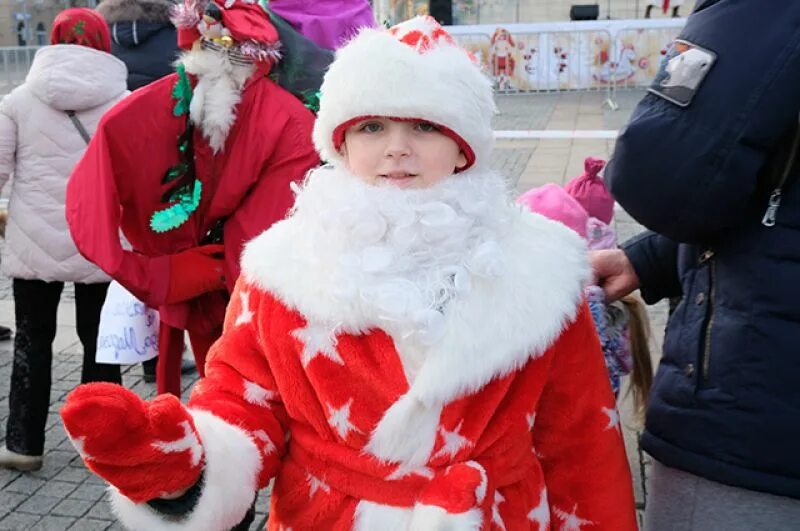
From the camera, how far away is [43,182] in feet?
13.9

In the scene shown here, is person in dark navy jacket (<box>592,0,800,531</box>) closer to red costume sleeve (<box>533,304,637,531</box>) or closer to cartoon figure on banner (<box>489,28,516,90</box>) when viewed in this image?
red costume sleeve (<box>533,304,637,531</box>)

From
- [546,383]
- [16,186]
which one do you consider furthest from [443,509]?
[16,186]

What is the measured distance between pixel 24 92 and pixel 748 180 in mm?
3407

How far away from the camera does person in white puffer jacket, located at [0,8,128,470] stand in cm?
418

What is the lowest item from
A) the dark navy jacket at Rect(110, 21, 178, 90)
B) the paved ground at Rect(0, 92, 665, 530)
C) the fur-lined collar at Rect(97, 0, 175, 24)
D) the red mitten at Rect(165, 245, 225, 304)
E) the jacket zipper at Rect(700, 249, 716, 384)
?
the paved ground at Rect(0, 92, 665, 530)

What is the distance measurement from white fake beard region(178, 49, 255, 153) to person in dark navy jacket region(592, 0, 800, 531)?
1.57 meters

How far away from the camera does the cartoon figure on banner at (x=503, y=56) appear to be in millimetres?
18891

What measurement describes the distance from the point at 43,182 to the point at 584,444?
3033 mm

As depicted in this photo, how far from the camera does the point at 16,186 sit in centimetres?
430

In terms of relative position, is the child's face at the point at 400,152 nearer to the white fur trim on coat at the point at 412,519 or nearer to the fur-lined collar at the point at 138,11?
the white fur trim on coat at the point at 412,519

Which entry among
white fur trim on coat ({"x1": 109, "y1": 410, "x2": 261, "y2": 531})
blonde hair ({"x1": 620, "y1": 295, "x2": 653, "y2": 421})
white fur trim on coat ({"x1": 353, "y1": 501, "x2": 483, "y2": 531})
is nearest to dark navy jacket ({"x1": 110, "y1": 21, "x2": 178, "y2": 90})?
blonde hair ({"x1": 620, "y1": 295, "x2": 653, "y2": 421})

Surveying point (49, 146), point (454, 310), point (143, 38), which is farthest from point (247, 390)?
point (143, 38)

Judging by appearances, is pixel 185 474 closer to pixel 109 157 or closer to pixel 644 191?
pixel 644 191

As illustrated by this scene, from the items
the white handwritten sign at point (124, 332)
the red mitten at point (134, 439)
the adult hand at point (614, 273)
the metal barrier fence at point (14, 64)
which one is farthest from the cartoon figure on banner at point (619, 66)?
the red mitten at point (134, 439)
